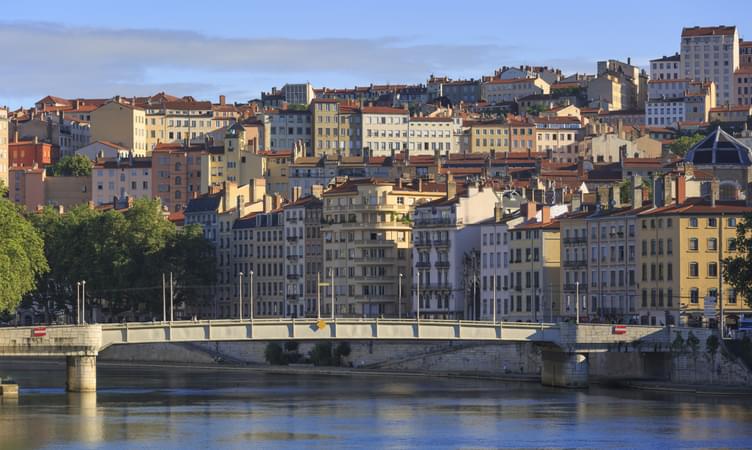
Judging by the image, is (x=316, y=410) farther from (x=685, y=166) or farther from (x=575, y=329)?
(x=685, y=166)

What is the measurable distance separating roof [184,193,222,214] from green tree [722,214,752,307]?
255 ft

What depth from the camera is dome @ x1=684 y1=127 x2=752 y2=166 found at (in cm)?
15375

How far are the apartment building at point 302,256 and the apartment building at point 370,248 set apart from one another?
3814 millimetres

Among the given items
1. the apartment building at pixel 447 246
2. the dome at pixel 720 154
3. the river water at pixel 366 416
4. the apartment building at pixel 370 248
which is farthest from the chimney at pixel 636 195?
the apartment building at pixel 370 248

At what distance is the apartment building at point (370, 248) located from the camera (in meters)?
162

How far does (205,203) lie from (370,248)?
30231 mm

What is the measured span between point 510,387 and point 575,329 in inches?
321

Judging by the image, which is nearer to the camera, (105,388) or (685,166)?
(105,388)

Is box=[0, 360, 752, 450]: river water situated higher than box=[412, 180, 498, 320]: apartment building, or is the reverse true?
box=[412, 180, 498, 320]: apartment building

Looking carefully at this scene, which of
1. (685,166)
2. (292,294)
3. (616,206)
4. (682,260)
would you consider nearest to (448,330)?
(682,260)

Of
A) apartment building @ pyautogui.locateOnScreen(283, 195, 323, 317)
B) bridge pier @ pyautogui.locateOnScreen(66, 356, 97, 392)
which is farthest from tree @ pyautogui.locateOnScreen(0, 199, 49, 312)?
apartment building @ pyautogui.locateOnScreen(283, 195, 323, 317)

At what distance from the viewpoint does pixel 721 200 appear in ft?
436

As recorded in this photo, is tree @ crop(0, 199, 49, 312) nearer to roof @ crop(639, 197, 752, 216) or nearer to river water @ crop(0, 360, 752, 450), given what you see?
river water @ crop(0, 360, 752, 450)

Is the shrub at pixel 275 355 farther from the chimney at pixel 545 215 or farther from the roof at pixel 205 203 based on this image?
the roof at pixel 205 203
